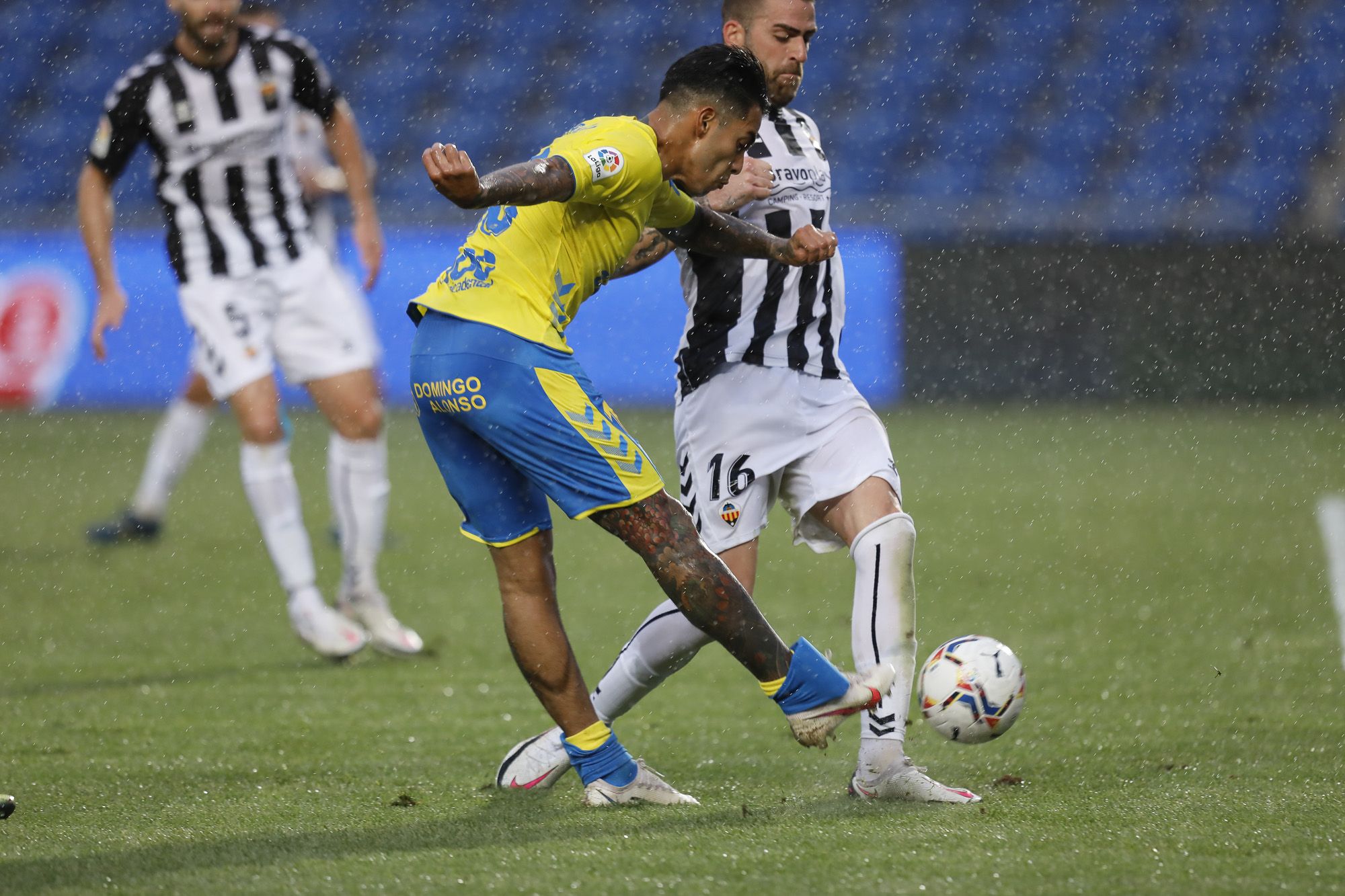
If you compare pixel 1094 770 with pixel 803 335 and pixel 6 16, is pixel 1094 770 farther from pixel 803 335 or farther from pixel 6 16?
pixel 6 16

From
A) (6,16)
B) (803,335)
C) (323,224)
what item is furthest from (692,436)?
(6,16)

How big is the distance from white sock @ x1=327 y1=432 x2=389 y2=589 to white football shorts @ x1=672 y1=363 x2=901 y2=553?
6.93 ft

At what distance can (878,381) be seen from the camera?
1252cm

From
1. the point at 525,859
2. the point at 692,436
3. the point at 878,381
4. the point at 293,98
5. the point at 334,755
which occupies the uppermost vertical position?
the point at 293,98

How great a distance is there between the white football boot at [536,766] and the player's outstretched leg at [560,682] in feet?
0.61

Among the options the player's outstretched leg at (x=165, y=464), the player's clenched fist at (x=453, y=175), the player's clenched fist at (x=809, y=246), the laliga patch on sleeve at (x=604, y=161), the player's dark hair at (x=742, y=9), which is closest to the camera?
the player's clenched fist at (x=453, y=175)

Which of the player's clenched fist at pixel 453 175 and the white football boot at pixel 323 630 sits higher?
the player's clenched fist at pixel 453 175

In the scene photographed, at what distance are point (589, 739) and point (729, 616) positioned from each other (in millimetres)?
526

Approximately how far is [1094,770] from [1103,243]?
975 cm

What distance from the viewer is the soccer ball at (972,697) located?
3.46 meters

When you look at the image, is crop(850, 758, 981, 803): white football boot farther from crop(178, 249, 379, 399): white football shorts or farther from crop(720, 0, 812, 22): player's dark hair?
crop(178, 249, 379, 399): white football shorts

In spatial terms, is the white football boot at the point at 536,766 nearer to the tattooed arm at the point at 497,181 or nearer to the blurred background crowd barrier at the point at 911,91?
the tattooed arm at the point at 497,181

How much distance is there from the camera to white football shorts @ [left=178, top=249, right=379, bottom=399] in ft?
17.5

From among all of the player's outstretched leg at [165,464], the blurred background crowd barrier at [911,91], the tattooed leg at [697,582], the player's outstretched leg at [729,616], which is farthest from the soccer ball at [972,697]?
the blurred background crowd barrier at [911,91]
